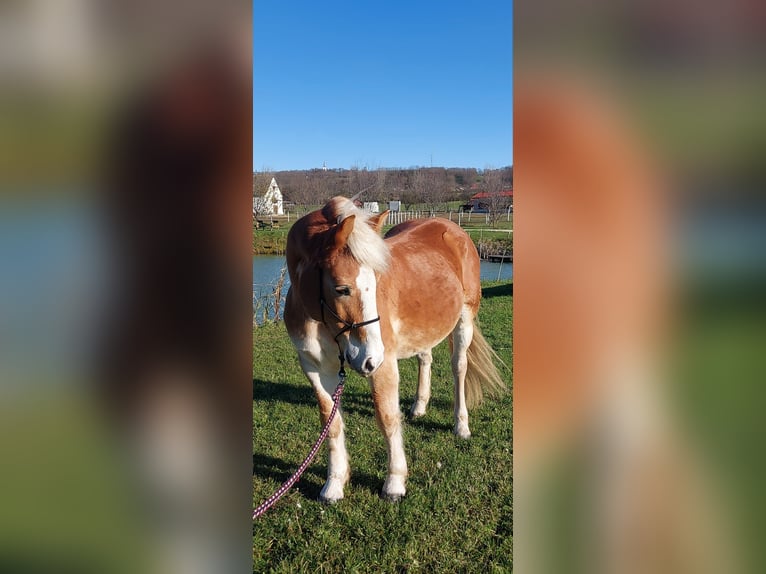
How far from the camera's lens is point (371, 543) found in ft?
9.18

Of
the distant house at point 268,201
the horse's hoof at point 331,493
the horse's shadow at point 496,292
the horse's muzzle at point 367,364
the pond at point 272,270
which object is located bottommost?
the horse's hoof at point 331,493

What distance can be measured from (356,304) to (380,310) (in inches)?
24.4

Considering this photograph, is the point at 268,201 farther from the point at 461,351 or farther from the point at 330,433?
the point at 330,433

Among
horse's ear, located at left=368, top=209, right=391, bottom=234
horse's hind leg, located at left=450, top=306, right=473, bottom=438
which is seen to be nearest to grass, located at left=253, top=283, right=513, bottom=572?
horse's hind leg, located at left=450, top=306, right=473, bottom=438

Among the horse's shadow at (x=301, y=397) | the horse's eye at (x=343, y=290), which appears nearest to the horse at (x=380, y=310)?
the horse's eye at (x=343, y=290)

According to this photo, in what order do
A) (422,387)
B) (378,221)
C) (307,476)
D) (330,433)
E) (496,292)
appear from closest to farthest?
(378,221), (330,433), (307,476), (422,387), (496,292)

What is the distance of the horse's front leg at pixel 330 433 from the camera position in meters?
3.26

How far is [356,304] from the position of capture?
103 inches

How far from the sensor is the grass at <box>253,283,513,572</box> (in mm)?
2680

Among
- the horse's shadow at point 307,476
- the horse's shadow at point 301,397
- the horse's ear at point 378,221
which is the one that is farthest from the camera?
the horse's shadow at point 301,397

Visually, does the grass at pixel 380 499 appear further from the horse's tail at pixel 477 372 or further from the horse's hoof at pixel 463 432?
the horse's tail at pixel 477 372
